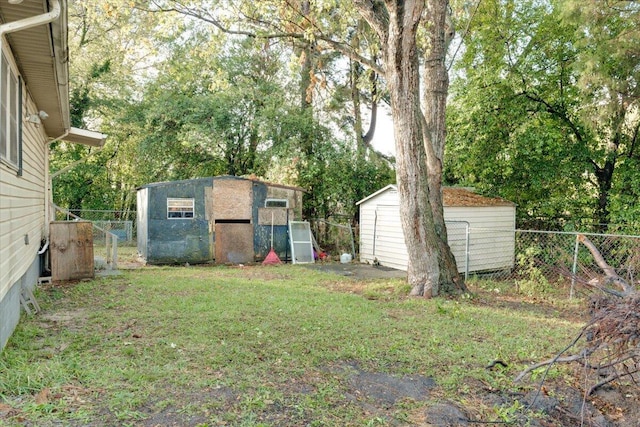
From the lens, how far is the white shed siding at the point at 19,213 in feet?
13.9

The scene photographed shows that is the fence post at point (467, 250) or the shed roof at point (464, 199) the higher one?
the shed roof at point (464, 199)

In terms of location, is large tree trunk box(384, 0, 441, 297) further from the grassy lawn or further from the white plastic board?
the white plastic board

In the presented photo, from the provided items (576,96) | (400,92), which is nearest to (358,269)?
(400,92)

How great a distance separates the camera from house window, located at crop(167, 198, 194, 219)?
11.6 m

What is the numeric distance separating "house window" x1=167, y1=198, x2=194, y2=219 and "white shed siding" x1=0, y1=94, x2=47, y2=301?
3.52 m

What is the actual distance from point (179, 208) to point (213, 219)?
0.97m

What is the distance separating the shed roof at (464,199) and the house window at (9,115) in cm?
805

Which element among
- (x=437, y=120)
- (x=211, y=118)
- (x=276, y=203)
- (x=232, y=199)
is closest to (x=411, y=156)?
(x=437, y=120)

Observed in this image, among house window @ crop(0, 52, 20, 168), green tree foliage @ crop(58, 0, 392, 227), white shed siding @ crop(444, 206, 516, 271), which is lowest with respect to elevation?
white shed siding @ crop(444, 206, 516, 271)

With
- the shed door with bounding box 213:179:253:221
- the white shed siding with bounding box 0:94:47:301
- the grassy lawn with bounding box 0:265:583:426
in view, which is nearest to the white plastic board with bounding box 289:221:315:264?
the shed door with bounding box 213:179:253:221

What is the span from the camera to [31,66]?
17.5 feet

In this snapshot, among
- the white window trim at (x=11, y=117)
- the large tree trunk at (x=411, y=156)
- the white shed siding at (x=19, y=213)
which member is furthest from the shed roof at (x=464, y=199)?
the white window trim at (x=11, y=117)

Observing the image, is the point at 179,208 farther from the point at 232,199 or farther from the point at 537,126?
the point at 537,126

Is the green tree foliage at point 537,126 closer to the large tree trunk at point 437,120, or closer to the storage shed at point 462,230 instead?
the storage shed at point 462,230
